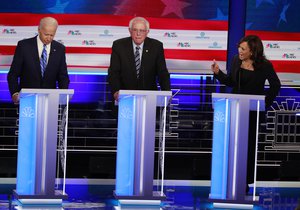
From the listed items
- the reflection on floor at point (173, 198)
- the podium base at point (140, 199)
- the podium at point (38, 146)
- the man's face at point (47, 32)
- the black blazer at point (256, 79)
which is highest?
the man's face at point (47, 32)

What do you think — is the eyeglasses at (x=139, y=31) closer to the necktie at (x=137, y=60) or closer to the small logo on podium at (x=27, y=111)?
the necktie at (x=137, y=60)

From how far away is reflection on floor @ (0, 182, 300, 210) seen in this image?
8.02m

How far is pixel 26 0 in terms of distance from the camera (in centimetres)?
1002

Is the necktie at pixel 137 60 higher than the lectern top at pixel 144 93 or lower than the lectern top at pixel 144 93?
higher

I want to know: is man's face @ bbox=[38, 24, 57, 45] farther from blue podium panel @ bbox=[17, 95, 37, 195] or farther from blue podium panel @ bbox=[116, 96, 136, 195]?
blue podium panel @ bbox=[116, 96, 136, 195]

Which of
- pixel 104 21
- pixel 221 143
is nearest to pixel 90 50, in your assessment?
pixel 104 21

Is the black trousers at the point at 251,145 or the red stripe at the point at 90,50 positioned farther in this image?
the red stripe at the point at 90,50

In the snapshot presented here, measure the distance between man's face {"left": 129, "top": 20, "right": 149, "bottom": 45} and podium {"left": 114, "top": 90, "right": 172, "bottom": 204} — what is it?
38.7 inches

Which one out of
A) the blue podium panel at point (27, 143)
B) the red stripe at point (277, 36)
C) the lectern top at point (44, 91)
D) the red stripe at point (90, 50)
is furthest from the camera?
the red stripe at point (277, 36)

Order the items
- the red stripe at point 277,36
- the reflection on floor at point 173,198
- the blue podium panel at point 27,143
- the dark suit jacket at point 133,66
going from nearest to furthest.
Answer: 1. the blue podium panel at point 27,143
2. the reflection on floor at point 173,198
3. the dark suit jacket at point 133,66
4. the red stripe at point 277,36

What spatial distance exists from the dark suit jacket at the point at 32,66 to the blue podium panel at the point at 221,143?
163 centimetres

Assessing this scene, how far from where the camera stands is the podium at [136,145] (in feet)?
25.9

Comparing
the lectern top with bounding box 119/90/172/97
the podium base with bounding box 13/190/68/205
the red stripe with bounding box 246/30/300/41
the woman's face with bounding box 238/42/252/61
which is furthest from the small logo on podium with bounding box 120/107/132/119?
the red stripe with bounding box 246/30/300/41

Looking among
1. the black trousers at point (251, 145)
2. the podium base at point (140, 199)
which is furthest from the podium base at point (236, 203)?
the black trousers at point (251, 145)
